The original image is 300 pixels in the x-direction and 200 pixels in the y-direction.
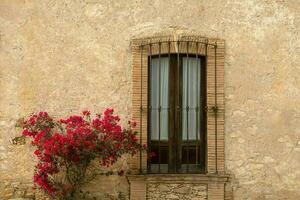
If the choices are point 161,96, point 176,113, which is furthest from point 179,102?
point 161,96

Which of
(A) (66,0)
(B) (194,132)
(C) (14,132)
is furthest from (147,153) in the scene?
(A) (66,0)

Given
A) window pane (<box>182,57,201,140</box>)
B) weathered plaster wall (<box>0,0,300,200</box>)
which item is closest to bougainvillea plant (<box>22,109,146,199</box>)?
weathered plaster wall (<box>0,0,300,200</box>)

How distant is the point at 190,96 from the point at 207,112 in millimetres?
402

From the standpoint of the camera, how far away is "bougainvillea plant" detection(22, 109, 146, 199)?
7.09 metres

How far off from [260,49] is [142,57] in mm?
1910

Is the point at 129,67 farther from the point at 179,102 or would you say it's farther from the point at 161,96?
the point at 179,102

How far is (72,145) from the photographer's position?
7.04 meters

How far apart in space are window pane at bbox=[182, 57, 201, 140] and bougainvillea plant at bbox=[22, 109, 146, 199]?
838mm

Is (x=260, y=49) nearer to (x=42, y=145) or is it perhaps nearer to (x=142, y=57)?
(x=142, y=57)

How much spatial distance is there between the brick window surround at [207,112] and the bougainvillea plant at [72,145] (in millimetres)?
288

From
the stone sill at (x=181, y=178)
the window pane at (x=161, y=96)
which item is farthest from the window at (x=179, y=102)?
the stone sill at (x=181, y=178)

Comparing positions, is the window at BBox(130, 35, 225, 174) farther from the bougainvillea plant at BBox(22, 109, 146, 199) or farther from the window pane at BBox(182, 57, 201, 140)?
the bougainvillea plant at BBox(22, 109, 146, 199)

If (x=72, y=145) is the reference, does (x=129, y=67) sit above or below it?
above

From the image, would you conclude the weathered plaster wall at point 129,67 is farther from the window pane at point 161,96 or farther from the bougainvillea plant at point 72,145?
the window pane at point 161,96
